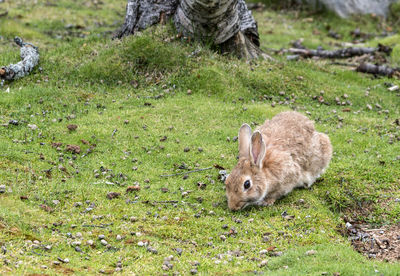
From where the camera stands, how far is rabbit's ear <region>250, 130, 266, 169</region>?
351 inches

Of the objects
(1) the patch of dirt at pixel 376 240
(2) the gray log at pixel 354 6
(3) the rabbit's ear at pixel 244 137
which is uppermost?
(3) the rabbit's ear at pixel 244 137

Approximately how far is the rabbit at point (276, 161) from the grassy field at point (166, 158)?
0.30 meters

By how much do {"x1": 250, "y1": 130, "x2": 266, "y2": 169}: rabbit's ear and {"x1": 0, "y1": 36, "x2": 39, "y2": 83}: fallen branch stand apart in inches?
315

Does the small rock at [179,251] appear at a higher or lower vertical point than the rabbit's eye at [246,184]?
lower

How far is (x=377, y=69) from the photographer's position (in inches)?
A: 664

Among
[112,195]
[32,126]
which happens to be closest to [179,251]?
[112,195]

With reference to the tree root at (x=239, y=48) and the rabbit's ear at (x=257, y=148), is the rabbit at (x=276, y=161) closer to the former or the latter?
the rabbit's ear at (x=257, y=148)

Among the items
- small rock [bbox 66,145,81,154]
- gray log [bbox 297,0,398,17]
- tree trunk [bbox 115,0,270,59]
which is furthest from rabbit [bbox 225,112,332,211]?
gray log [bbox 297,0,398,17]

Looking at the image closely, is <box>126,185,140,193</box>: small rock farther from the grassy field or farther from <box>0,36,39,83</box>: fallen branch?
<box>0,36,39,83</box>: fallen branch

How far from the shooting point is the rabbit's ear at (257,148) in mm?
8914

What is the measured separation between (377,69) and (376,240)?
9851 millimetres

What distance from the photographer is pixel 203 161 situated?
10.9 m

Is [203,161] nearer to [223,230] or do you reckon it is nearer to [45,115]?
[223,230]

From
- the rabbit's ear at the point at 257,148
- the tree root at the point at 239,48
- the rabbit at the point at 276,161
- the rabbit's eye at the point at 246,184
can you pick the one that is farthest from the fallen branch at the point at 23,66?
the rabbit's eye at the point at 246,184
